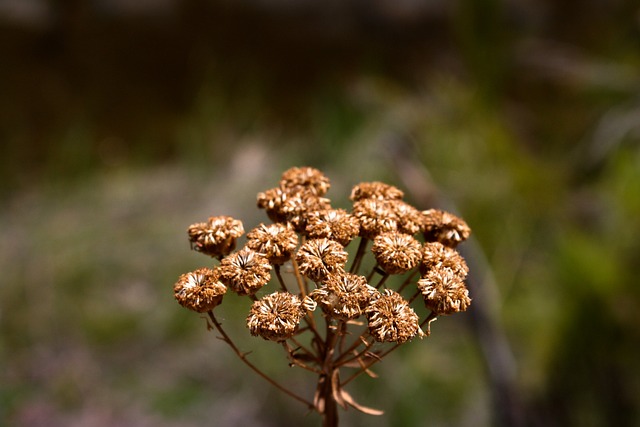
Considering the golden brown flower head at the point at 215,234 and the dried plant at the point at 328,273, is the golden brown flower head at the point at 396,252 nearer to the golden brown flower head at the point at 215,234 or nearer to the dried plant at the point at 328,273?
the dried plant at the point at 328,273

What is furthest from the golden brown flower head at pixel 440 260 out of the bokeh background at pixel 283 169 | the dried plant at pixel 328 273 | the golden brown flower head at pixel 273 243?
the bokeh background at pixel 283 169

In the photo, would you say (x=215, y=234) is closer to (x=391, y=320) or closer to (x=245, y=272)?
(x=245, y=272)

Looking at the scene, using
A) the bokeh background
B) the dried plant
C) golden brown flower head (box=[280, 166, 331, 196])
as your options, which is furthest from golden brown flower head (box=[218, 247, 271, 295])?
the bokeh background

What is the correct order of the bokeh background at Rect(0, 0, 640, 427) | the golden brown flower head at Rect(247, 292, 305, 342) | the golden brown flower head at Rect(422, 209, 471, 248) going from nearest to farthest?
the golden brown flower head at Rect(247, 292, 305, 342) < the golden brown flower head at Rect(422, 209, 471, 248) < the bokeh background at Rect(0, 0, 640, 427)

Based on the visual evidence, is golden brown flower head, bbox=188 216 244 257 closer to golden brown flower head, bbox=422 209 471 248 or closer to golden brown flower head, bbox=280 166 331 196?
golden brown flower head, bbox=280 166 331 196

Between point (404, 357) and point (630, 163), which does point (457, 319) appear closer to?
point (404, 357)

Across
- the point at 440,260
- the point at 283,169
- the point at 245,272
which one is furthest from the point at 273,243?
the point at 283,169

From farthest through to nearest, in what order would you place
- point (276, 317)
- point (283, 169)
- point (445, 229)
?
point (283, 169) < point (445, 229) < point (276, 317)
